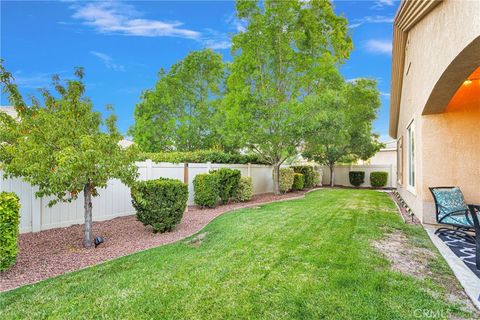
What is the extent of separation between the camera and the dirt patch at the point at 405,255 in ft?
13.8

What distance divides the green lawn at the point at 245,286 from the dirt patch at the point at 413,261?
0.11 meters

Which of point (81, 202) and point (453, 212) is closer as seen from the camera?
point (453, 212)

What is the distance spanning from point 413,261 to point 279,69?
11.2 metres

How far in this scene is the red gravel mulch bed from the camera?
427cm

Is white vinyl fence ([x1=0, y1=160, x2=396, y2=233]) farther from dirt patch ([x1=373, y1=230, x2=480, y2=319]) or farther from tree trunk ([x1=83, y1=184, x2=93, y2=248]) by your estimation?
dirt patch ([x1=373, y1=230, x2=480, y2=319])

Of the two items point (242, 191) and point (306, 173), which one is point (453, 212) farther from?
point (306, 173)

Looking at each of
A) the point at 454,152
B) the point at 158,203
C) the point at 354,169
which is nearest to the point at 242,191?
the point at 158,203

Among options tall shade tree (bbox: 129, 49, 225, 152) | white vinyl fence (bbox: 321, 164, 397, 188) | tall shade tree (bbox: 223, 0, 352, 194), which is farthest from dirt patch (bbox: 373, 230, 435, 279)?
tall shade tree (bbox: 129, 49, 225, 152)

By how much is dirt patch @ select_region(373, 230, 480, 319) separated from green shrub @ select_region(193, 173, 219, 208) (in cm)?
607

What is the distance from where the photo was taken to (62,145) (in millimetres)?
5172

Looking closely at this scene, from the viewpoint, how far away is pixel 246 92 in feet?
42.4

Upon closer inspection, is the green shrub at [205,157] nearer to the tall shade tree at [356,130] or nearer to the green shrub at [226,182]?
the green shrub at [226,182]

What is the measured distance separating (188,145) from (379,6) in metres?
16.0

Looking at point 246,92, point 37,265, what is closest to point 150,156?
point 246,92
